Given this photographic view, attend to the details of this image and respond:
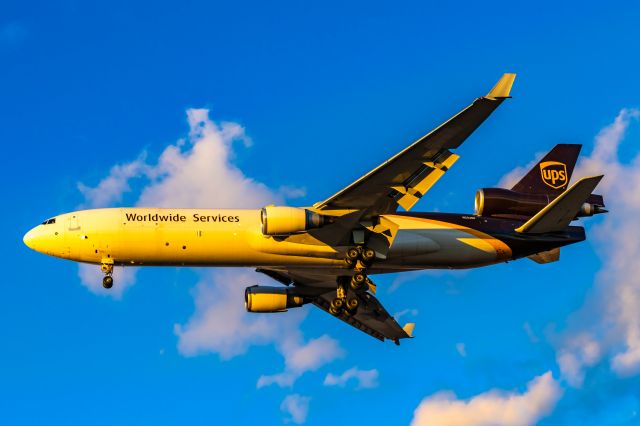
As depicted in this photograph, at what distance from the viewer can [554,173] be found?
68.1 m

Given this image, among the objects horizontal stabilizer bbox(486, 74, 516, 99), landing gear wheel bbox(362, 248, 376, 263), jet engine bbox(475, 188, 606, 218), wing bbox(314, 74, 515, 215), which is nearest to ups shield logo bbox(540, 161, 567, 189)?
jet engine bbox(475, 188, 606, 218)

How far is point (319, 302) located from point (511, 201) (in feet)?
50.9

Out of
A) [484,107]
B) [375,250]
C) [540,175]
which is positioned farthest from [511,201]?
[484,107]

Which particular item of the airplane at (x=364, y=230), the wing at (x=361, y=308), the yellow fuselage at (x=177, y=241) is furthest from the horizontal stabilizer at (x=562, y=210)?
the wing at (x=361, y=308)

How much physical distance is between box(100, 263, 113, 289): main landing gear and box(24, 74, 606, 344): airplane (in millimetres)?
57

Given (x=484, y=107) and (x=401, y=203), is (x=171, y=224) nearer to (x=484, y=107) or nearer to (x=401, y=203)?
(x=401, y=203)

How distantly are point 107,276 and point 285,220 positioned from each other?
1171 centimetres

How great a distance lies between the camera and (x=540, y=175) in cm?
6794

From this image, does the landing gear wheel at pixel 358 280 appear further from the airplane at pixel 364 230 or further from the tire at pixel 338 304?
the tire at pixel 338 304

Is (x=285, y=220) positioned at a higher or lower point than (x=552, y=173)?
lower

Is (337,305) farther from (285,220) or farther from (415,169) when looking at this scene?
(415,169)

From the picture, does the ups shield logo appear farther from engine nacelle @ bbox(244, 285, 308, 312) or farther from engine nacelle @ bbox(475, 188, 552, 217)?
engine nacelle @ bbox(244, 285, 308, 312)

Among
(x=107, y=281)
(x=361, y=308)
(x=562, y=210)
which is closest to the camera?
(x=562, y=210)

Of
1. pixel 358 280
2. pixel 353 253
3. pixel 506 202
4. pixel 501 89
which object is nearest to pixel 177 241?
pixel 353 253
